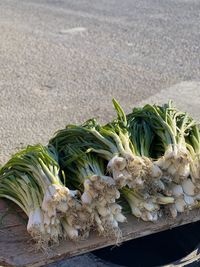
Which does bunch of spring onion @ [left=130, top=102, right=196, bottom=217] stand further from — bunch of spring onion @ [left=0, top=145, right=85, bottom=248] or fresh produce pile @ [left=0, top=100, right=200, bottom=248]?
bunch of spring onion @ [left=0, top=145, right=85, bottom=248]

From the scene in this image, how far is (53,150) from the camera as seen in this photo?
10.5 feet

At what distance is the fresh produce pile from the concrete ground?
5.08 feet

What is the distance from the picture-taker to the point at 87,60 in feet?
21.5

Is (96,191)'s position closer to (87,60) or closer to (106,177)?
(106,177)

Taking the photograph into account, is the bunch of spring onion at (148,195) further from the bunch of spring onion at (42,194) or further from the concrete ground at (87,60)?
the concrete ground at (87,60)

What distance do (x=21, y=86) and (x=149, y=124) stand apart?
111 inches

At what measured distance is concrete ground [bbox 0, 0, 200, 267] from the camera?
5.43 metres

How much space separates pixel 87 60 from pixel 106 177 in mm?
3892

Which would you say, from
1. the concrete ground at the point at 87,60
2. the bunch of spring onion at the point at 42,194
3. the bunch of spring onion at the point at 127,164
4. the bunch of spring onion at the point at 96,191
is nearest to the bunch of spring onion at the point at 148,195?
the bunch of spring onion at the point at 127,164

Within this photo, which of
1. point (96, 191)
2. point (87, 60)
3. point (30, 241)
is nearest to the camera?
point (96, 191)

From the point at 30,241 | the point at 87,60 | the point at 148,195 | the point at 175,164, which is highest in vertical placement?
the point at 87,60

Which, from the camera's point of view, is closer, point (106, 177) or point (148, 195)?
point (106, 177)

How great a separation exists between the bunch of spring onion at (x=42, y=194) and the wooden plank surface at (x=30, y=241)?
6 centimetres

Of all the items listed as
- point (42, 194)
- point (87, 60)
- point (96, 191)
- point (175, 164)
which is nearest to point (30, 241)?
point (42, 194)
